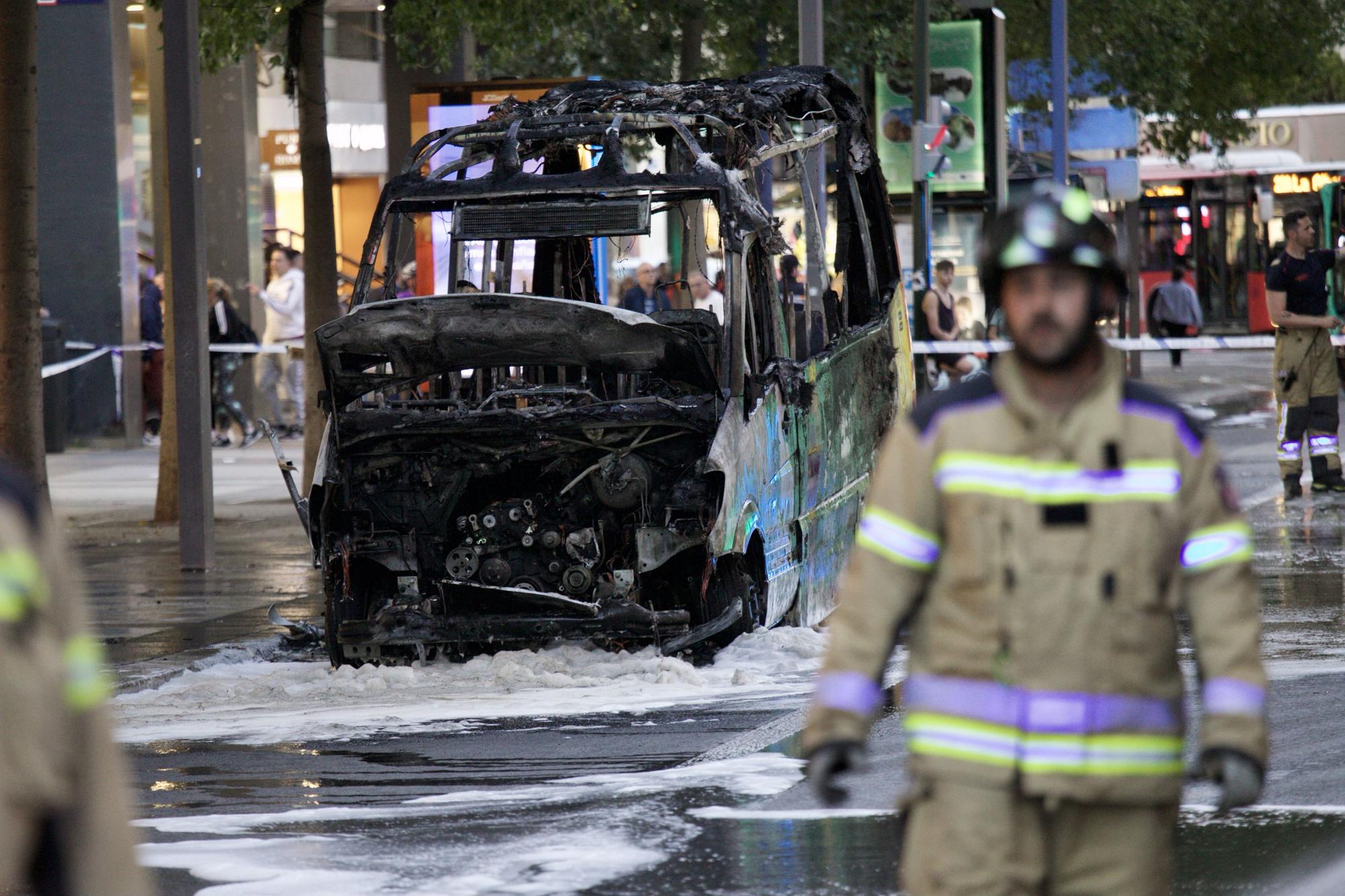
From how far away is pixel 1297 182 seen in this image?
3650 centimetres

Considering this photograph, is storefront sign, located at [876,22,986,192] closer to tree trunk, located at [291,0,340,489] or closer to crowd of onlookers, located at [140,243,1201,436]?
crowd of onlookers, located at [140,243,1201,436]

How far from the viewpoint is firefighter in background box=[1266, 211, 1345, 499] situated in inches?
593

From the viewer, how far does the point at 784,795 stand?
A: 21.5 ft

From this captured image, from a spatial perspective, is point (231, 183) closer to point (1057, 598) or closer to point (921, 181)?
point (921, 181)

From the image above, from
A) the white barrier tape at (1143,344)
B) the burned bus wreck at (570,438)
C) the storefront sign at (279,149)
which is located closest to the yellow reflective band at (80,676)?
the burned bus wreck at (570,438)

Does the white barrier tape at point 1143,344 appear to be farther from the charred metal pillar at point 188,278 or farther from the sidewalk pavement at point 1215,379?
the charred metal pillar at point 188,278

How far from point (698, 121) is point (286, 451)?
1370cm

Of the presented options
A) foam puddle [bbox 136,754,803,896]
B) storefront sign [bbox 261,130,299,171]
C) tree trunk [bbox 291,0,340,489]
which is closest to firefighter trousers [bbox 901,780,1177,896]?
foam puddle [bbox 136,754,803,896]

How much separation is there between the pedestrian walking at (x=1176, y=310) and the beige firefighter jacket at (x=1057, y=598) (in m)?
29.8

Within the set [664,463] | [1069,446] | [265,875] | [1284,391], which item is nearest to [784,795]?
[265,875]

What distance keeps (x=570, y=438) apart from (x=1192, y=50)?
23483 millimetres

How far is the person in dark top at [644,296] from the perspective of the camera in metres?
29.4

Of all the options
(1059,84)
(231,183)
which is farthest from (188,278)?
(231,183)

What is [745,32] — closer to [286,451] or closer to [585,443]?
[286,451]
